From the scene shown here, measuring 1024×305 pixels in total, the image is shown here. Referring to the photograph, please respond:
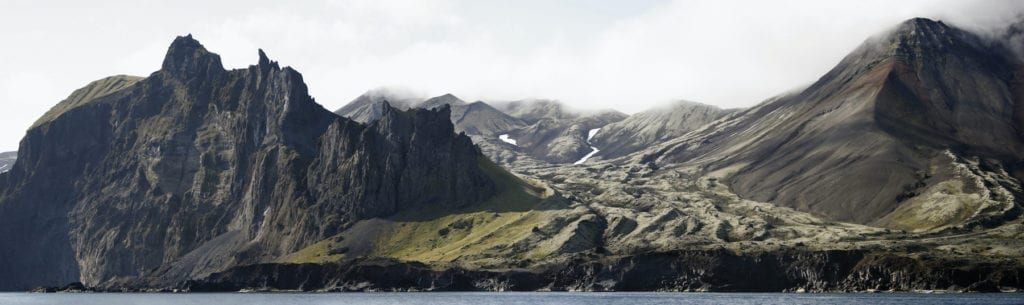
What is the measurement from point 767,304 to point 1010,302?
38973 mm

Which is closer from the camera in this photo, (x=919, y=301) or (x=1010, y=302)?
(x=1010, y=302)

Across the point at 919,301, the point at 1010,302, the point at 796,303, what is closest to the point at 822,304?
the point at 796,303

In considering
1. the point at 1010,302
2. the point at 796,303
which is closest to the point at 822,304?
the point at 796,303

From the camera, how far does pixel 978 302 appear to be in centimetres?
18725

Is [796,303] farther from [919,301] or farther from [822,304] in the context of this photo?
[919,301]

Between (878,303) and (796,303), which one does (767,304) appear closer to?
(796,303)

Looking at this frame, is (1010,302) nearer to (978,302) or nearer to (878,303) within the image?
(978,302)

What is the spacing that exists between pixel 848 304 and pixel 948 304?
53.6ft

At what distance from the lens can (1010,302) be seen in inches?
7126

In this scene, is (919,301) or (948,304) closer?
(948,304)

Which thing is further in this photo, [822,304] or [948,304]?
[822,304]

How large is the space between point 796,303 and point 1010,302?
34133 millimetres

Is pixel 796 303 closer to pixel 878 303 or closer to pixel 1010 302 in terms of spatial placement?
pixel 878 303

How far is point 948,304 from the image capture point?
182 metres
